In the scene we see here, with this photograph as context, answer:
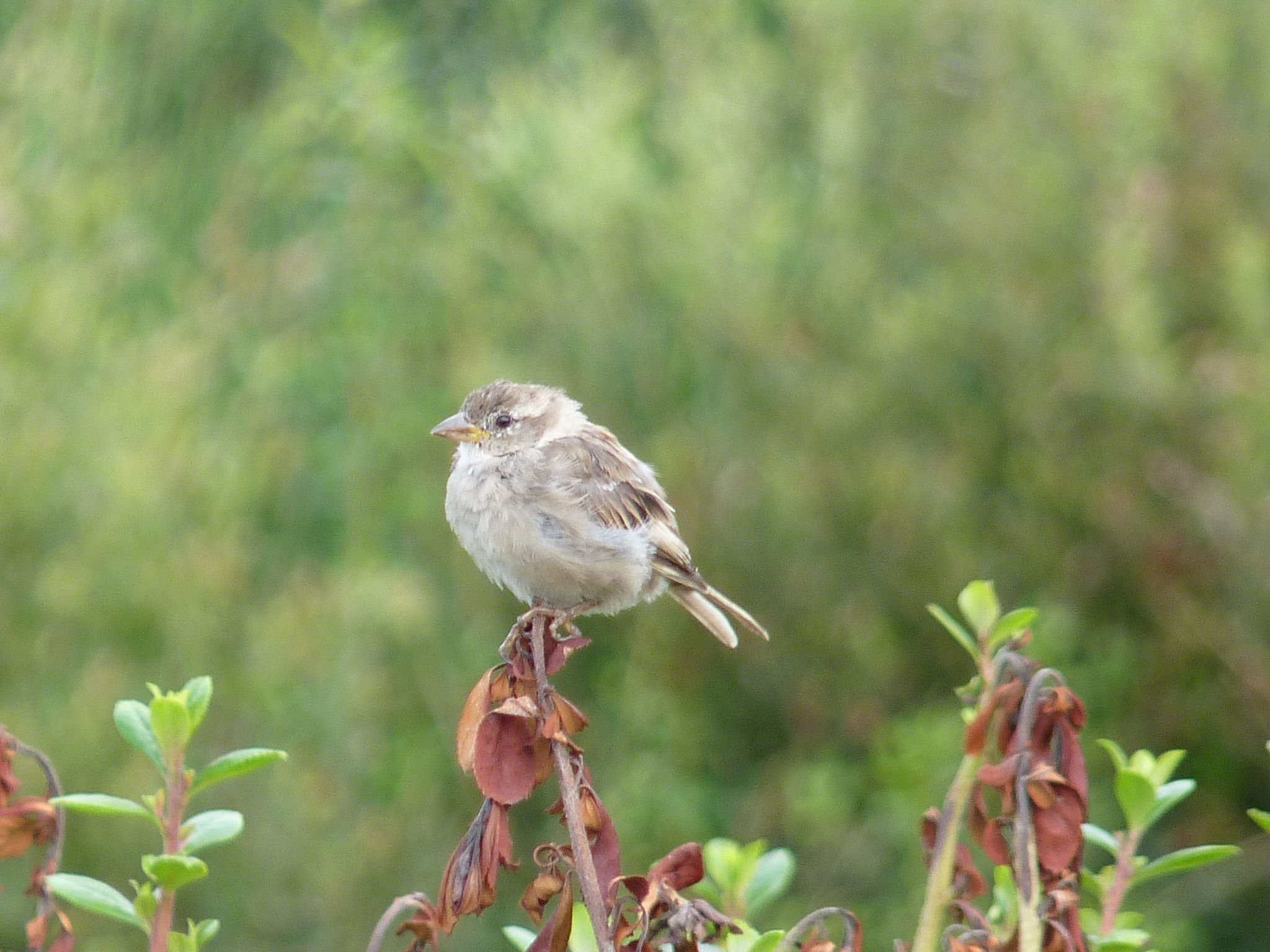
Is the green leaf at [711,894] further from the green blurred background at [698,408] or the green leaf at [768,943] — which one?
the green blurred background at [698,408]

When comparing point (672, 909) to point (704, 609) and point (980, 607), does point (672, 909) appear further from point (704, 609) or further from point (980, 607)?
point (704, 609)

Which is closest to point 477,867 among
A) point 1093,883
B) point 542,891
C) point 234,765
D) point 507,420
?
point 542,891

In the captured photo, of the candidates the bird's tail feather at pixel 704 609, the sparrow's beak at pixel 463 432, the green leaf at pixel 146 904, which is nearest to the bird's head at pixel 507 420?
the sparrow's beak at pixel 463 432

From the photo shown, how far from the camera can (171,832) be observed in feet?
5.37

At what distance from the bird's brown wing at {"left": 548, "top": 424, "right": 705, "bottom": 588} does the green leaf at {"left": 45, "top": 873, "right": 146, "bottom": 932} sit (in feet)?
6.33

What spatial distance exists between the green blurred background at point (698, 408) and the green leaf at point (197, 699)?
2.99 metres

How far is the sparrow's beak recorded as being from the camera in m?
3.72

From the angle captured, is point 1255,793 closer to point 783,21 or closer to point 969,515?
point 969,515

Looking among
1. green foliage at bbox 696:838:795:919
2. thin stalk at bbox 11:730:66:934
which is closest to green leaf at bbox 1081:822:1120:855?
green foliage at bbox 696:838:795:919

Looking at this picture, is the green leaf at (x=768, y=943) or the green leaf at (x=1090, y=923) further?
the green leaf at (x=1090, y=923)

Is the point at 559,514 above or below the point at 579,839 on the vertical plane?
above

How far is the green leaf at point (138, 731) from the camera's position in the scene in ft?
5.58

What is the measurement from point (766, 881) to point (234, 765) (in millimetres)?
772

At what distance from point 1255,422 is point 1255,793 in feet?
4.64
